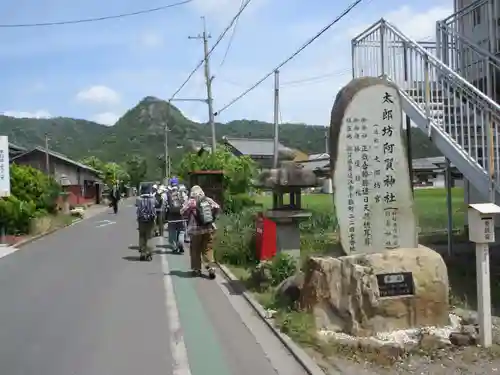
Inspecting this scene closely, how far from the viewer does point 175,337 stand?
290 inches

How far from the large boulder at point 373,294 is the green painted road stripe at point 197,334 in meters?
1.42

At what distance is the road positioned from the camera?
630cm

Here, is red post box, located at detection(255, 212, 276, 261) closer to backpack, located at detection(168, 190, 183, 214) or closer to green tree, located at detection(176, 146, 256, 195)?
backpack, located at detection(168, 190, 183, 214)

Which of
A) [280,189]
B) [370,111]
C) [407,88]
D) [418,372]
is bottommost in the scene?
[418,372]

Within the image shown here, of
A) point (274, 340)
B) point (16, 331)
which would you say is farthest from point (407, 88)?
point (16, 331)

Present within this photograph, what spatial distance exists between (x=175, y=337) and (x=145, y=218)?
23.7 feet

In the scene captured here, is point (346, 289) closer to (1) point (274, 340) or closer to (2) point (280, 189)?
(1) point (274, 340)

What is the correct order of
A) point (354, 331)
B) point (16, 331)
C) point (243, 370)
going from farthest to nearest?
point (16, 331) → point (354, 331) → point (243, 370)

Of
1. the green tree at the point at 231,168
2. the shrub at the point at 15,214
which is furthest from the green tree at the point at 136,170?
the shrub at the point at 15,214

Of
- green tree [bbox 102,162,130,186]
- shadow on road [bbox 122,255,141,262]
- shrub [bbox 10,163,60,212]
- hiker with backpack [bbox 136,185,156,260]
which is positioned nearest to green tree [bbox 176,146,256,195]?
shrub [bbox 10,163,60,212]

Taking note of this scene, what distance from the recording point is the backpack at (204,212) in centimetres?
1176

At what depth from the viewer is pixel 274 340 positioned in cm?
729

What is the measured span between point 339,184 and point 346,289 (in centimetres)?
142

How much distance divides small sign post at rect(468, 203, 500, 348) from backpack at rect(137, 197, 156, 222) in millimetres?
9101
